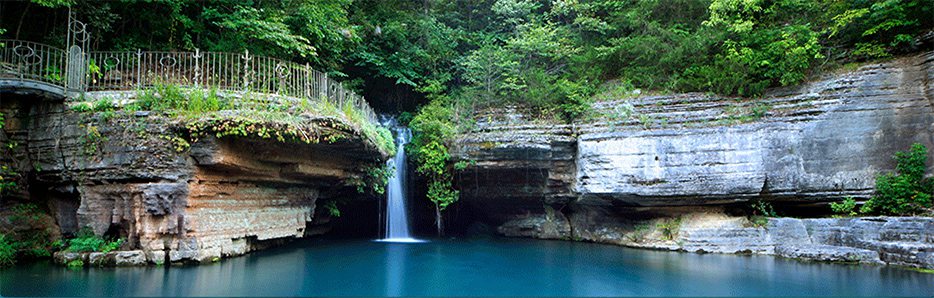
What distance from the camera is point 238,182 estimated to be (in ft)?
36.6

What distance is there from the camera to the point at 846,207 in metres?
12.4

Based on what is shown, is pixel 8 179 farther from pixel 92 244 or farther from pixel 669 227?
pixel 669 227

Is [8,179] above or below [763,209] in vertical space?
above

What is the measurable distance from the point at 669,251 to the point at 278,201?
1021 cm

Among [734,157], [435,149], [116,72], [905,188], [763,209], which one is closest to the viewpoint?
[116,72]

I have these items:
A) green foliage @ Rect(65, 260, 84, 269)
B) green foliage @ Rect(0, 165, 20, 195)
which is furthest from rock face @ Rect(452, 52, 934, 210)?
green foliage @ Rect(0, 165, 20, 195)

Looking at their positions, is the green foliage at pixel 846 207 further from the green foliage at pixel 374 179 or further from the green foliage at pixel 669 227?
the green foliage at pixel 374 179

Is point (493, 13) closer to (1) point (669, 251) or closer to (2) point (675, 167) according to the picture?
(2) point (675, 167)

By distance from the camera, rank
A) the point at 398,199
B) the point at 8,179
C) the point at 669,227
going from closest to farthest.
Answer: the point at 8,179 < the point at 669,227 < the point at 398,199

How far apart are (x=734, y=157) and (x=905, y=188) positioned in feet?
11.7

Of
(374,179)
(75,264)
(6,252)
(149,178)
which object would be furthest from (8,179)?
(374,179)

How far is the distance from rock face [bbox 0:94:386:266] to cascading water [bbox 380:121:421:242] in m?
4.98

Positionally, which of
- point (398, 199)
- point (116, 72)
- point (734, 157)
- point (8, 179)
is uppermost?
point (116, 72)

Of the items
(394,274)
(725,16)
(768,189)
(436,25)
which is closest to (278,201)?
(394,274)
